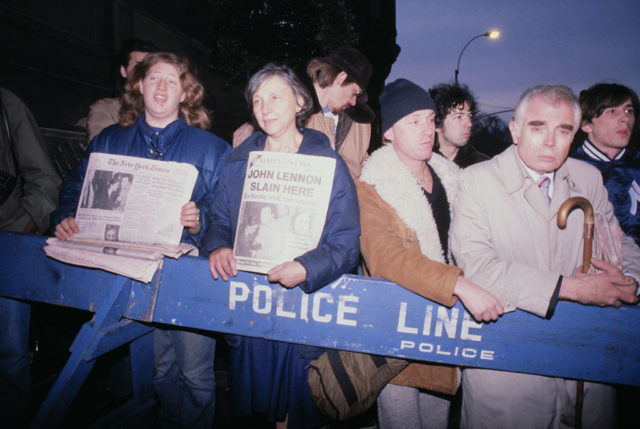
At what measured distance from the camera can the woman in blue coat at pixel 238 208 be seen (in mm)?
1795

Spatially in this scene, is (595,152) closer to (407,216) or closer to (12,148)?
(407,216)

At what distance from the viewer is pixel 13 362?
2.13 meters

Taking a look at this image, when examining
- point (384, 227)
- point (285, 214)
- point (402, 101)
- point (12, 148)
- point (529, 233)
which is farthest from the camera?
point (12, 148)

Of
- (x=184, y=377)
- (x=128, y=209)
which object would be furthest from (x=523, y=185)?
(x=184, y=377)

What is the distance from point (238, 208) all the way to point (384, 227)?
0.78 m

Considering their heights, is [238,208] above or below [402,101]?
below

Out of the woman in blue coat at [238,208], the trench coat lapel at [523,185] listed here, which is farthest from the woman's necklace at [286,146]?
the trench coat lapel at [523,185]

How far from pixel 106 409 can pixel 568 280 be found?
3.49 meters

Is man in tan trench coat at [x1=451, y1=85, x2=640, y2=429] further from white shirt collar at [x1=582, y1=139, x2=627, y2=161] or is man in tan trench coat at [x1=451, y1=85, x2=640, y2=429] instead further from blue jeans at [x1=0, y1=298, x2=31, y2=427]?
blue jeans at [x1=0, y1=298, x2=31, y2=427]

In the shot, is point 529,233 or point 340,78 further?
point 340,78

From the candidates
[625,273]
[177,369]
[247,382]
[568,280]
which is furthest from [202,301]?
[625,273]

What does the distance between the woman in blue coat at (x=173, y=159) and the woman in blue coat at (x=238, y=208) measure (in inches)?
10.2

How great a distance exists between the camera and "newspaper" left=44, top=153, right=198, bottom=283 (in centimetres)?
174

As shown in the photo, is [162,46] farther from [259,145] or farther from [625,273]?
[625,273]
